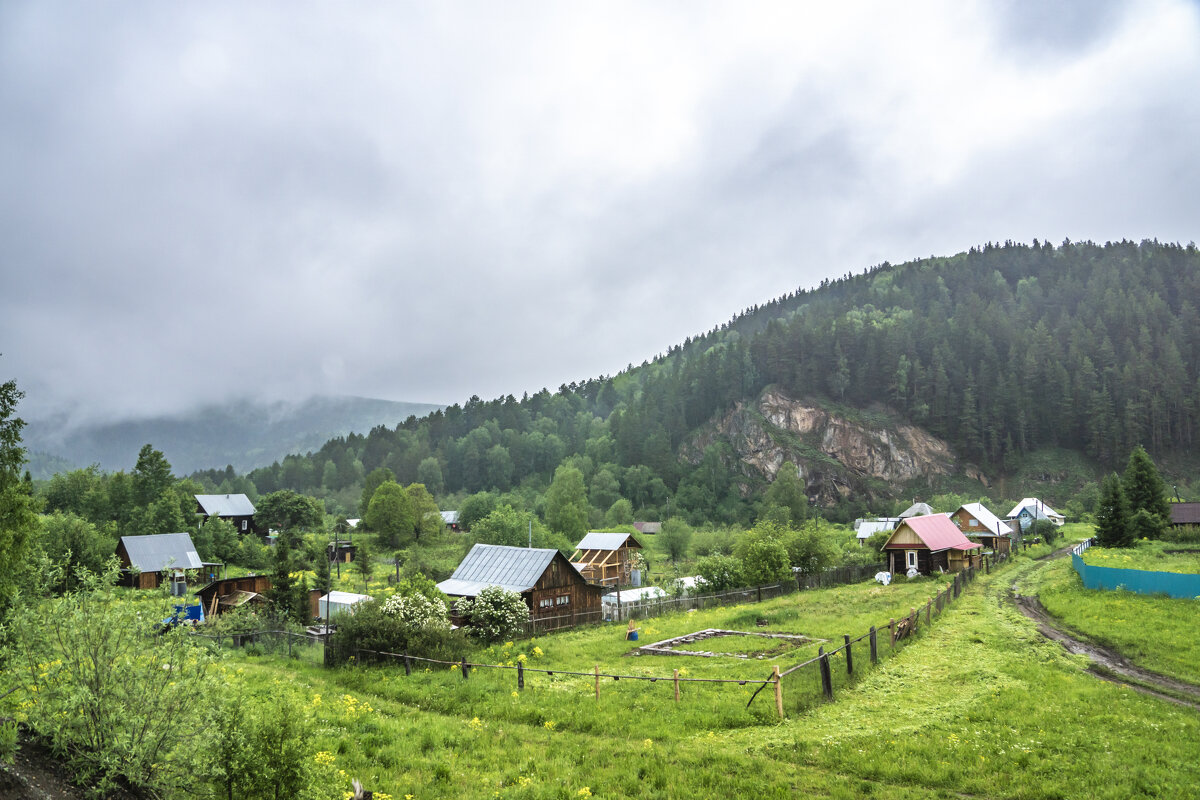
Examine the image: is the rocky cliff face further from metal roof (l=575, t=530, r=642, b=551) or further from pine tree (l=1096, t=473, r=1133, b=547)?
pine tree (l=1096, t=473, r=1133, b=547)

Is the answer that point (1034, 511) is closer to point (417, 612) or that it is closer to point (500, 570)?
point (500, 570)

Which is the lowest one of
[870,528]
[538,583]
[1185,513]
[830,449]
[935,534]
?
[870,528]

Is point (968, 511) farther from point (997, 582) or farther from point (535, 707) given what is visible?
point (535, 707)

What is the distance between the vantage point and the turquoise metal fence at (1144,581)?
27905 millimetres

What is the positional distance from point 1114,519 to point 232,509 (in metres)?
109

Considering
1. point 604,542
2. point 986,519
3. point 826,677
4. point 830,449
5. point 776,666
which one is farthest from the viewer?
point 830,449

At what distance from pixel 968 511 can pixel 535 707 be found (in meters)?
74.1

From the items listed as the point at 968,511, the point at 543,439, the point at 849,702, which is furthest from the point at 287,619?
the point at 543,439

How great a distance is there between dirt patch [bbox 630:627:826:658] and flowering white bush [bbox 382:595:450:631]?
26.7 ft

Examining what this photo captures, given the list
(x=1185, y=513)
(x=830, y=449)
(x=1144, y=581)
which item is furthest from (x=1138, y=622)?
(x=830, y=449)

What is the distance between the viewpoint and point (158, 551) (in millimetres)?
61062

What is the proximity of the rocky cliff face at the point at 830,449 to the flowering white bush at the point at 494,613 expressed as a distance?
9757cm

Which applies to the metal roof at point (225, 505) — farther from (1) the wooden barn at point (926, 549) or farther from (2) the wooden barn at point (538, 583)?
(1) the wooden barn at point (926, 549)

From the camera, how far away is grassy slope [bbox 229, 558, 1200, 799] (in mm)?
11414
